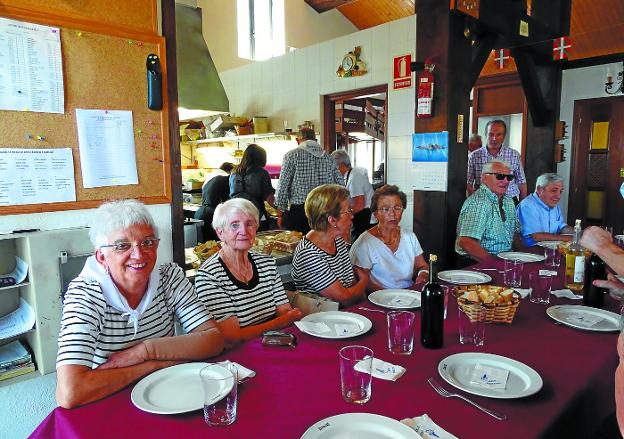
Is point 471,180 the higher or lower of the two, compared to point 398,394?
higher

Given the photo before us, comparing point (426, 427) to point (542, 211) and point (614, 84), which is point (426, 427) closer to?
point (542, 211)

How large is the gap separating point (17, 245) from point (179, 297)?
2.72 feet

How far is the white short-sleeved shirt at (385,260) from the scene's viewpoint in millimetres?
2734

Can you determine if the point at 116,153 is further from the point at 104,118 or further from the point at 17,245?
the point at 17,245

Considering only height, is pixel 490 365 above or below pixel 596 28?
below

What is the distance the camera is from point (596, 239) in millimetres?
1945

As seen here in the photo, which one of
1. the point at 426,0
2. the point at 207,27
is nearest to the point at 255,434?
the point at 426,0

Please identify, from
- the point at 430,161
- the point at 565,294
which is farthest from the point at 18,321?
the point at 430,161

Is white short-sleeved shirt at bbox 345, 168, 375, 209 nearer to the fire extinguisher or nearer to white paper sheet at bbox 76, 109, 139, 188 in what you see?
the fire extinguisher

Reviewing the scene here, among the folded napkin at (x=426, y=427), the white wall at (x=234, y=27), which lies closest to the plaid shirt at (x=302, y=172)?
the folded napkin at (x=426, y=427)

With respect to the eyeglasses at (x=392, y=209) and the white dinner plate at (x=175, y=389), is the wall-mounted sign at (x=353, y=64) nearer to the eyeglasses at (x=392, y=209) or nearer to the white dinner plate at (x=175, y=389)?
the eyeglasses at (x=392, y=209)

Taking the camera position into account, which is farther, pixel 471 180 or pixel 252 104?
pixel 252 104

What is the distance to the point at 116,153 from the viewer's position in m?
2.15

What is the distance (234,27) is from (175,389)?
9.45m
